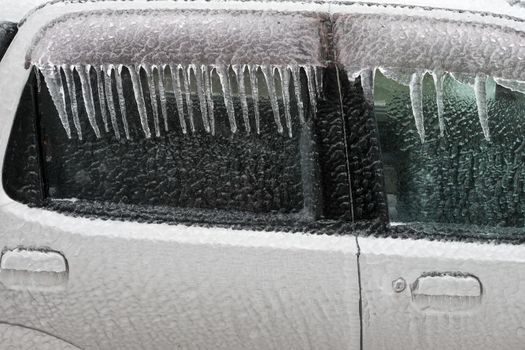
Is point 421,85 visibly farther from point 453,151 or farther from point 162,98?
point 162,98

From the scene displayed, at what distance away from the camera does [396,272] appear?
6.43 ft

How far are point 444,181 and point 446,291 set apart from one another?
33 centimetres

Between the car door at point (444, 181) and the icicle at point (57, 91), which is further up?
the icicle at point (57, 91)

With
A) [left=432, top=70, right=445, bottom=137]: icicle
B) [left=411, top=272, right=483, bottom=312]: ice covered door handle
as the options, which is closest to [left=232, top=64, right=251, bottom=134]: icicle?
[left=432, top=70, right=445, bottom=137]: icicle

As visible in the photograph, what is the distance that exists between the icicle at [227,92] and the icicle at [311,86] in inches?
8.8

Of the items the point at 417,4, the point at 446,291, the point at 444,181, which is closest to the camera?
the point at 446,291

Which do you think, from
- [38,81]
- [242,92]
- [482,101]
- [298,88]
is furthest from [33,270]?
[482,101]

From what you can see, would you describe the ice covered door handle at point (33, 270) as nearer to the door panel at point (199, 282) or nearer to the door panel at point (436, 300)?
the door panel at point (199, 282)

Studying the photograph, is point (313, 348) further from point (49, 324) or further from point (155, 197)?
point (49, 324)

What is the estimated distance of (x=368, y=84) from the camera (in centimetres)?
203

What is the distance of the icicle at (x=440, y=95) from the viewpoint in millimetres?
2004

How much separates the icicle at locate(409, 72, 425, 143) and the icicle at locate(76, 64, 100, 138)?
919 millimetres

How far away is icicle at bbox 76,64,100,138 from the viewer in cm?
198

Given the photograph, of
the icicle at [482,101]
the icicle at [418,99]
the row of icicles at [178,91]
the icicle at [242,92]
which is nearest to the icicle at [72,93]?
the row of icicles at [178,91]
